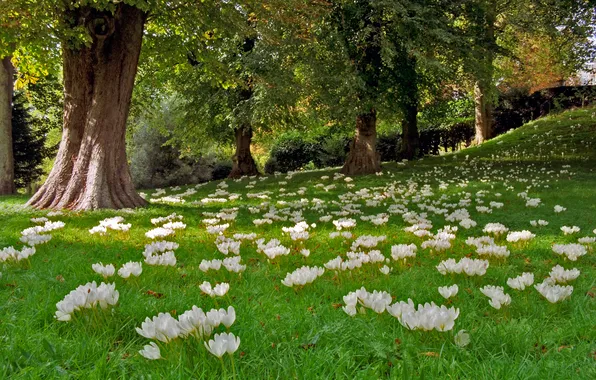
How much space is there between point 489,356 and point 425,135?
3076cm

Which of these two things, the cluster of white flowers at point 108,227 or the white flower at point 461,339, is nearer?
the white flower at point 461,339

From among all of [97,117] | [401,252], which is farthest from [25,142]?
[401,252]

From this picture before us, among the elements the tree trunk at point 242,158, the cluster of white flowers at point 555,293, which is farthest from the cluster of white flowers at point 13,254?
the tree trunk at point 242,158

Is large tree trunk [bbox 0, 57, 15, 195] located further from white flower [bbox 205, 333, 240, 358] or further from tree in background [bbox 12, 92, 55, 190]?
white flower [bbox 205, 333, 240, 358]

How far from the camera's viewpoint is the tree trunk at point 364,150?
19625 mm

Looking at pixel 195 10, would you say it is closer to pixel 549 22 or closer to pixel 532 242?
pixel 532 242

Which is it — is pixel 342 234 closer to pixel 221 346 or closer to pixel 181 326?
pixel 181 326

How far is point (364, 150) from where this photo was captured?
65.2 feet

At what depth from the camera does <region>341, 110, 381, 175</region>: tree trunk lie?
19625 millimetres

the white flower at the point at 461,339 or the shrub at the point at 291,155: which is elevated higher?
the shrub at the point at 291,155

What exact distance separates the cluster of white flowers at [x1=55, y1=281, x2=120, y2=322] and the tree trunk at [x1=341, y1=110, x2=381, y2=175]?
17.5 meters

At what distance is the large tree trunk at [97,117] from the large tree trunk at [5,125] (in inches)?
341

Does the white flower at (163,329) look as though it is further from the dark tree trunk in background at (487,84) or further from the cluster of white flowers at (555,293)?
the dark tree trunk in background at (487,84)

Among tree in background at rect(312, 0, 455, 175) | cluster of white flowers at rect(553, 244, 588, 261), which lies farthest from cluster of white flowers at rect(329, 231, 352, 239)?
tree in background at rect(312, 0, 455, 175)
